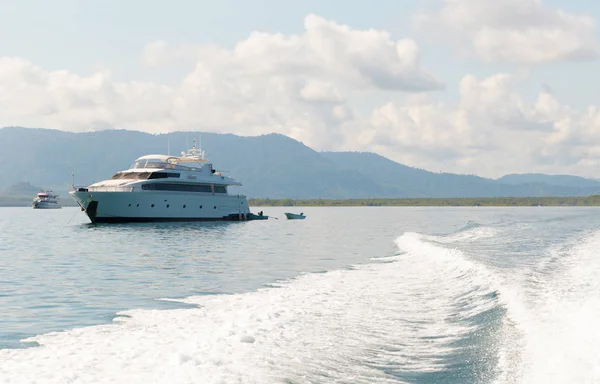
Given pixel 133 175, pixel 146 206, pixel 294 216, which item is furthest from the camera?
pixel 294 216

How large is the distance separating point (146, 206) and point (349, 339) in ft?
210

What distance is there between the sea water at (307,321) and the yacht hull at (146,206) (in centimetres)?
4321

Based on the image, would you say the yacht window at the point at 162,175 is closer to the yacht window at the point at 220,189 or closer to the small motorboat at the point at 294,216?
the yacht window at the point at 220,189

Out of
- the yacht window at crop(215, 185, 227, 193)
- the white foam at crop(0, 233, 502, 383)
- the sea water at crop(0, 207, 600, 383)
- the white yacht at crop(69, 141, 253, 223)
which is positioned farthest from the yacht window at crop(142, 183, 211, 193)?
the white foam at crop(0, 233, 502, 383)

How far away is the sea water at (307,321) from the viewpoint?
1087 cm

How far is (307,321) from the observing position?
1561 cm

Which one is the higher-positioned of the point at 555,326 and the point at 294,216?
the point at 294,216

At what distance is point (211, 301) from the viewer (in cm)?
1939

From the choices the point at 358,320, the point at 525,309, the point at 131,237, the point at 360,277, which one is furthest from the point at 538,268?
the point at 131,237

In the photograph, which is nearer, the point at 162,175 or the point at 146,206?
the point at 146,206

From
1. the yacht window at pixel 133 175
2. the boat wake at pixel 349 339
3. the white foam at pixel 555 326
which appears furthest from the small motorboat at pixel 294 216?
the boat wake at pixel 349 339

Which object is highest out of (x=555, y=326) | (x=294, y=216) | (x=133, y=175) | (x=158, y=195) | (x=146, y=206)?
(x=133, y=175)

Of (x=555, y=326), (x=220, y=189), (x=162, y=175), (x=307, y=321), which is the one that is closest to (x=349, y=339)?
(x=307, y=321)

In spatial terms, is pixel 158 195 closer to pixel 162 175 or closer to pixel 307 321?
pixel 162 175
